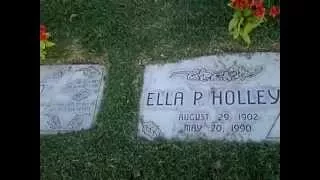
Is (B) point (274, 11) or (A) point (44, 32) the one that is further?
(A) point (44, 32)

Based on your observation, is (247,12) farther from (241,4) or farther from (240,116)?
(240,116)

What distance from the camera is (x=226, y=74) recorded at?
253 centimetres

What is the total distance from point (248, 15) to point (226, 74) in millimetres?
407

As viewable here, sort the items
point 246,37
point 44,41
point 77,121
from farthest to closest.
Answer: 1. point 44,41
2. point 246,37
3. point 77,121

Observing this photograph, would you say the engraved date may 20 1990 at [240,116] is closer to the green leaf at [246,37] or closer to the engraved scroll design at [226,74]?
the engraved scroll design at [226,74]

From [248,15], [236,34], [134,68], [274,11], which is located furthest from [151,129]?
[274,11]

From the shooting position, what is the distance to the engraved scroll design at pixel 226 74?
2.50m

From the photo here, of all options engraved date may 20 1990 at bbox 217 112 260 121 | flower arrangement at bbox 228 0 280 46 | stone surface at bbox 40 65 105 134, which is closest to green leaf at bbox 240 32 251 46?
flower arrangement at bbox 228 0 280 46

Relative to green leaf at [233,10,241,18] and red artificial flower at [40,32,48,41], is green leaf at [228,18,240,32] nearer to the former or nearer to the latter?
green leaf at [233,10,241,18]

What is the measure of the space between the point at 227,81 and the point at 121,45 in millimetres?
711
